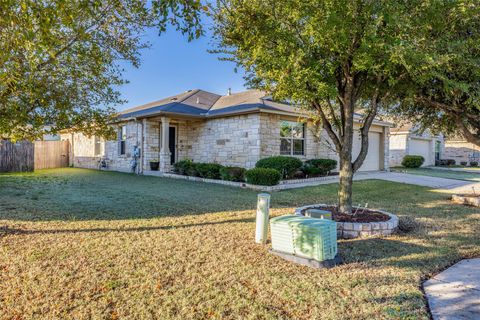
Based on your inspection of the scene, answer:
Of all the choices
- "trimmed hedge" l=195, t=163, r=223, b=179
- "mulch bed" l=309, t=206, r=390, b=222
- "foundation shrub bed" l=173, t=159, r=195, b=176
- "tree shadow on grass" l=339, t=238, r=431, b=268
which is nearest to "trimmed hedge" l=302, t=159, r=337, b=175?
"trimmed hedge" l=195, t=163, r=223, b=179

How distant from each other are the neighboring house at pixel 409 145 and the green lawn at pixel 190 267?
2117cm

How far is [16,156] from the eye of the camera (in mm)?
17328

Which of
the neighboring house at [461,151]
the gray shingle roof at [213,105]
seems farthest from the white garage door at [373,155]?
the neighboring house at [461,151]

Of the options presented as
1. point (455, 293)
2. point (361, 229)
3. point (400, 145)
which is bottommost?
point (455, 293)

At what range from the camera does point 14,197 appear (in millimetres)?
8812

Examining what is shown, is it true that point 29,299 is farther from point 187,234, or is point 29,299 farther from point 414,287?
point 414,287

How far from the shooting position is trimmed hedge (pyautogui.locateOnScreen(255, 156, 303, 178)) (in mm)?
13086

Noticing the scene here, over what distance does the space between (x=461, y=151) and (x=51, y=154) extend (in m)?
37.5

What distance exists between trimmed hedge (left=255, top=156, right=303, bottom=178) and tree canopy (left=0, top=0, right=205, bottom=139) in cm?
718

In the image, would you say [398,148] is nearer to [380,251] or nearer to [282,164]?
[282,164]

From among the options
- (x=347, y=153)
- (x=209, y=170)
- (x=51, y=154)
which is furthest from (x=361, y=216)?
(x=51, y=154)

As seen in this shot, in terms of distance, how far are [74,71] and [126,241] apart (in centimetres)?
342

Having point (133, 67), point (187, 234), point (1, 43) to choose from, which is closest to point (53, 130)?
point (1, 43)

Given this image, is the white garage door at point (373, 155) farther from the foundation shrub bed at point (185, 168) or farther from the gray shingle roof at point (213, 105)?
the foundation shrub bed at point (185, 168)
